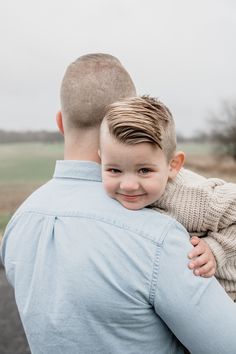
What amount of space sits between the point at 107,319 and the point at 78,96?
2.08ft

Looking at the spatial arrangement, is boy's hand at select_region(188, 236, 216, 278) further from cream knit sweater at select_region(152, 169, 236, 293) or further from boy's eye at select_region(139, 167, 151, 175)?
boy's eye at select_region(139, 167, 151, 175)

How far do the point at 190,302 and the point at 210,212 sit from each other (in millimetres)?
268

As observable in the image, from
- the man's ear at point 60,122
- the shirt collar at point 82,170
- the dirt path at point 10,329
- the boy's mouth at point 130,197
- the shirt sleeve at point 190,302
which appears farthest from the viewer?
the dirt path at point 10,329

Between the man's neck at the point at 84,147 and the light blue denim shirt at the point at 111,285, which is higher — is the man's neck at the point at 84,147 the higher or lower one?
the higher one

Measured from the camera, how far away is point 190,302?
1.22 meters

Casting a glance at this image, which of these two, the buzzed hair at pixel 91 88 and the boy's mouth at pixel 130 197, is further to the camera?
the buzzed hair at pixel 91 88

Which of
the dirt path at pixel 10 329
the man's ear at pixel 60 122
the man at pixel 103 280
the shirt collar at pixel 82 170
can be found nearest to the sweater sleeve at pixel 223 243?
the man at pixel 103 280

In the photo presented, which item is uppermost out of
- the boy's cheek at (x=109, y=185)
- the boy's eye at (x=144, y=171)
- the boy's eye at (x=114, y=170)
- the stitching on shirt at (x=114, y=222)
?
the boy's eye at (x=144, y=171)

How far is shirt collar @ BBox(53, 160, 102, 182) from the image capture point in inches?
57.2

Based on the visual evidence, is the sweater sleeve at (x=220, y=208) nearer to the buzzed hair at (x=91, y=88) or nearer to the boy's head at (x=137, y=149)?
the boy's head at (x=137, y=149)

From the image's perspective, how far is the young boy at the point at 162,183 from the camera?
128 centimetres

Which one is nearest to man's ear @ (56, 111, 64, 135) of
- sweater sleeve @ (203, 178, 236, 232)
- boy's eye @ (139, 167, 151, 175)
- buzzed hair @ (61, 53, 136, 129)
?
buzzed hair @ (61, 53, 136, 129)

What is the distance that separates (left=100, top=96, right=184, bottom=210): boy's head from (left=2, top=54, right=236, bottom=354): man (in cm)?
5

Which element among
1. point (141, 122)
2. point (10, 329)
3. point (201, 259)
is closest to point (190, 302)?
point (201, 259)
